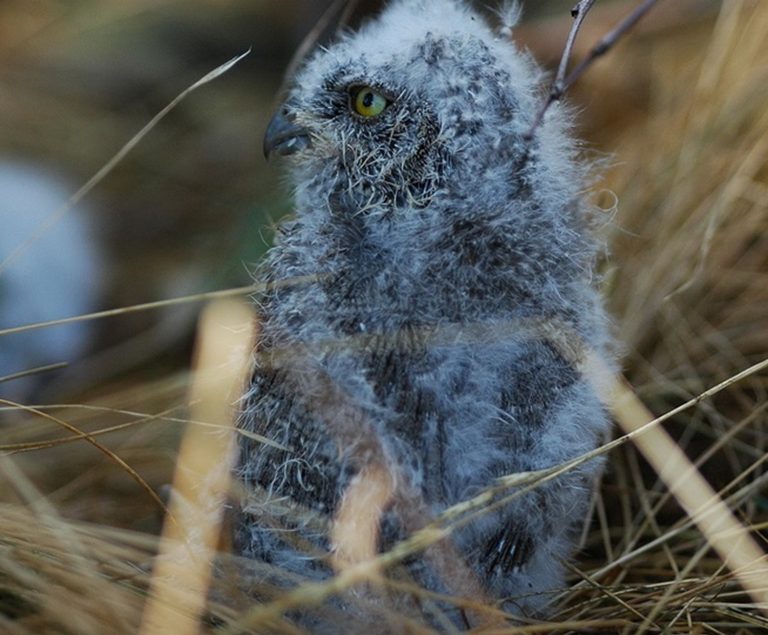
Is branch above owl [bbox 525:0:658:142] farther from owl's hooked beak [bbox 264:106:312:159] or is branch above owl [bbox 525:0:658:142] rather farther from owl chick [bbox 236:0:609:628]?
owl's hooked beak [bbox 264:106:312:159]

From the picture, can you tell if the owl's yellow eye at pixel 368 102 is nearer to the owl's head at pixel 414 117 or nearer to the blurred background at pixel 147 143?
the owl's head at pixel 414 117

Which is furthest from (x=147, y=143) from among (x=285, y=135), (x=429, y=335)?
(x=429, y=335)

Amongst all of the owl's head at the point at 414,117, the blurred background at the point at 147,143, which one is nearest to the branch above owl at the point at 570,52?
the owl's head at the point at 414,117

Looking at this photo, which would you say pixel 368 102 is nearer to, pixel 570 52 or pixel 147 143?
pixel 570 52

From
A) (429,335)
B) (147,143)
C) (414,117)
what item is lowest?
(429,335)

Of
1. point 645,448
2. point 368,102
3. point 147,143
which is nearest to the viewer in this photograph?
point 368,102

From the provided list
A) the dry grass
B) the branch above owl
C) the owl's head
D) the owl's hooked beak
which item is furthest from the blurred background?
the branch above owl


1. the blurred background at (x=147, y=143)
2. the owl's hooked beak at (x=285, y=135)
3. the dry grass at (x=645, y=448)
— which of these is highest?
the blurred background at (x=147, y=143)

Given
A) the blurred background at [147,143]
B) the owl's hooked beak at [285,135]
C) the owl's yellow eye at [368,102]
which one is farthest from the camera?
the blurred background at [147,143]
